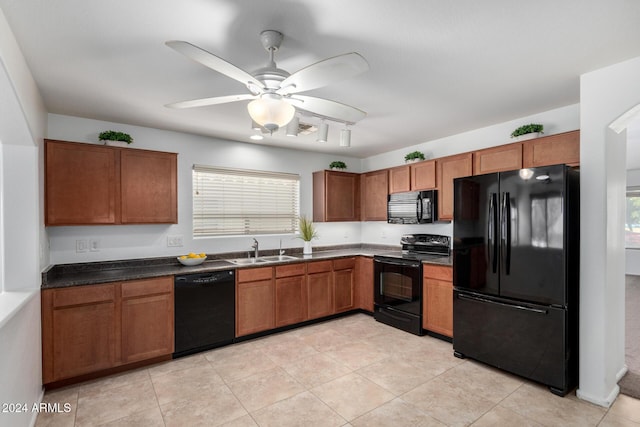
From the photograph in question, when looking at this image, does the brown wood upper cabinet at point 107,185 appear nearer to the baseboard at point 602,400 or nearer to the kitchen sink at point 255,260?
the kitchen sink at point 255,260

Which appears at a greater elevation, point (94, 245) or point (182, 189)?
point (182, 189)

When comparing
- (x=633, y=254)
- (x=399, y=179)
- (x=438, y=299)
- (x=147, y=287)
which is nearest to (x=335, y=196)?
(x=399, y=179)

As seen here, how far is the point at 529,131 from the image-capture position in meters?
3.18

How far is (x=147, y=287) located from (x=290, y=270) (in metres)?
1.64

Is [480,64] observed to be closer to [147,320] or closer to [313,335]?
[313,335]

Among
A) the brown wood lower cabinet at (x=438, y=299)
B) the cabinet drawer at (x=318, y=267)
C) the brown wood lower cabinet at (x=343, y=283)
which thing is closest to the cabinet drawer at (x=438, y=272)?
the brown wood lower cabinet at (x=438, y=299)

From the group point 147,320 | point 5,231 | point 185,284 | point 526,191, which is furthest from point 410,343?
point 5,231

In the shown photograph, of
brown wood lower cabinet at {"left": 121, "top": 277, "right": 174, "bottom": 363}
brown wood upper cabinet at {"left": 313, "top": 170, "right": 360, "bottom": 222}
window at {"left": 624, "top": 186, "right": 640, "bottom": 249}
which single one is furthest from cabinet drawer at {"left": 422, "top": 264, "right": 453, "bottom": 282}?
window at {"left": 624, "top": 186, "right": 640, "bottom": 249}

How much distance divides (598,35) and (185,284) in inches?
152

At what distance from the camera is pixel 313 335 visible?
393 cm

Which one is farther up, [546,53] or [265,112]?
[546,53]

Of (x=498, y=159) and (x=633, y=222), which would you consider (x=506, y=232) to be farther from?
(x=633, y=222)

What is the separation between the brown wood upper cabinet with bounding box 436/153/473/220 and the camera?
378cm

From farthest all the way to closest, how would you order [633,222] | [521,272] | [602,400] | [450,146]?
[633,222] → [450,146] → [521,272] → [602,400]
